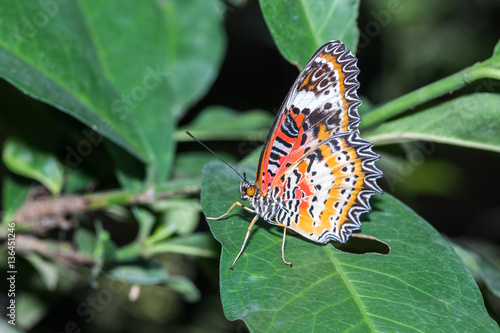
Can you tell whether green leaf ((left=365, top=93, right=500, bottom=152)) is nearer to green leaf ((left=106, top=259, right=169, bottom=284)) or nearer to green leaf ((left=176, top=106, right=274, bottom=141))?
green leaf ((left=176, top=106, right=274, bottom=141))

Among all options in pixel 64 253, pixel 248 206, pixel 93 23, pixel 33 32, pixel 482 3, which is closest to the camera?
pixel 33 32

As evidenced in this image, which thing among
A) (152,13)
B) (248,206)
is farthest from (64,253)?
(152,13)

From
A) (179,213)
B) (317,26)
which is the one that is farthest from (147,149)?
(317,26)

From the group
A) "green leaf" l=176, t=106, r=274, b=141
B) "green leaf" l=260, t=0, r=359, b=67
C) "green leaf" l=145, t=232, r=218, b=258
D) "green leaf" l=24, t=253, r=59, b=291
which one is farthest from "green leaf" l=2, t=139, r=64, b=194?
"green leaf" l=260, t=0, r=359, b=67

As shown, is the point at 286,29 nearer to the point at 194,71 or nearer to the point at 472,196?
the point at 194,71

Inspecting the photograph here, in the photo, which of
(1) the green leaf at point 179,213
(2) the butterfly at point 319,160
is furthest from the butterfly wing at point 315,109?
(1) the green leaf at point 179,213

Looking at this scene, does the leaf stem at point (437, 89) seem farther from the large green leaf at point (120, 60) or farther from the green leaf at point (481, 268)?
the large green leaf at point (120, 60)

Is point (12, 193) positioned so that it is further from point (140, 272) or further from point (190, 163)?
point (190, 163)
